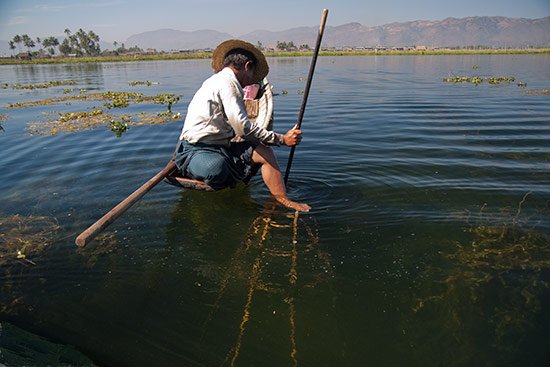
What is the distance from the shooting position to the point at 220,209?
5.00 m

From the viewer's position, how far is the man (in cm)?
438

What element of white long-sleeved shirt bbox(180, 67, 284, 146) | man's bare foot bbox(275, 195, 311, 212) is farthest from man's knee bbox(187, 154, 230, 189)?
man's bare foot bbox(275, 195, 311, 212)

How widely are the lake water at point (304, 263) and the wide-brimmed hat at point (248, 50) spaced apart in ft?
5.67

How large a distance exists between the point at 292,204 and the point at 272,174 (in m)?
0.48

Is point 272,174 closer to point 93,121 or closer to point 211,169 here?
point 211,169

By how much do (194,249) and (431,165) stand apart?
14.5 feet

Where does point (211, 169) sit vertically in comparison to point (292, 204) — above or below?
above

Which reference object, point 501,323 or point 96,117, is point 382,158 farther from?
point 96,117

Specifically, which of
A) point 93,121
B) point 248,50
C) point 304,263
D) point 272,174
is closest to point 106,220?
point 304,263

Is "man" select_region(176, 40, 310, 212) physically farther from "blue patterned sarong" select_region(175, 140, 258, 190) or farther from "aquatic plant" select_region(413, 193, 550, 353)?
"aquatic plant" select_region(413, 193, 550, 353)

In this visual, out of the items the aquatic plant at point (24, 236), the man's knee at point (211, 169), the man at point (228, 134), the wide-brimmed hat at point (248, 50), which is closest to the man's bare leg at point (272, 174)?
the man at point (228, 134)

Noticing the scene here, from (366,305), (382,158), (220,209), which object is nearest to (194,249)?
(220,209)

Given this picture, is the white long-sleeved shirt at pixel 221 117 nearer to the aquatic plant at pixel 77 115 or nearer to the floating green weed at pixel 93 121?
the floating green weed at pixel 93 121

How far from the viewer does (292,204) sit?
16.1 feet
